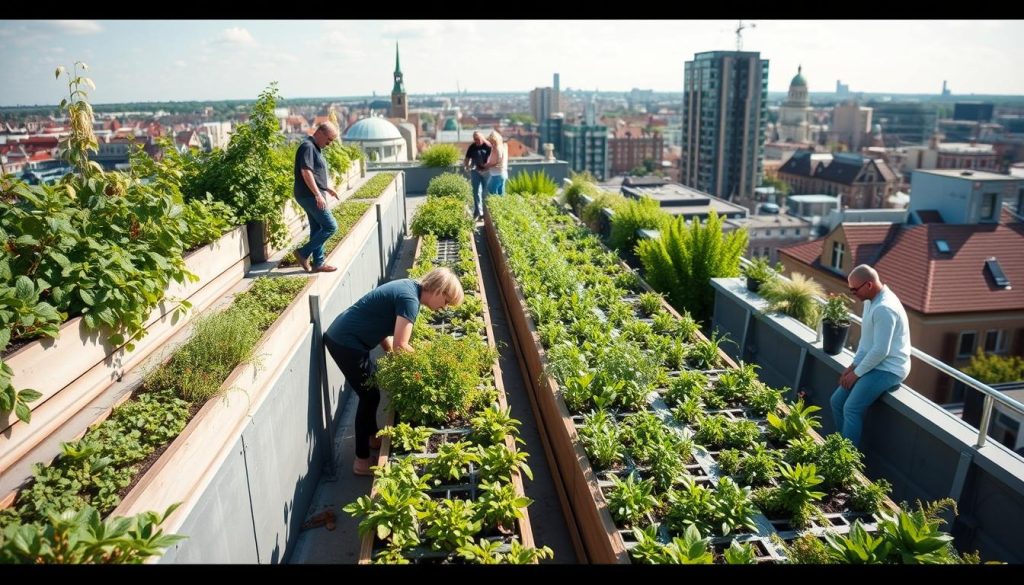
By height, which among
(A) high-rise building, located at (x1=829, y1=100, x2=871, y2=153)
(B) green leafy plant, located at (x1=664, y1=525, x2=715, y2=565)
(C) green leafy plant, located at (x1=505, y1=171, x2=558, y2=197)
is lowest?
(B) green leafy plant, located at (x1=664, y1=525, x2=715, y2=565)

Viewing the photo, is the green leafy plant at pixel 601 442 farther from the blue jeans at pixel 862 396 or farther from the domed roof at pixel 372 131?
the domed roof at pixel 372 131

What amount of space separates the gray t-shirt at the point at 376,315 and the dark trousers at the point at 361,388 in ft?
0.16

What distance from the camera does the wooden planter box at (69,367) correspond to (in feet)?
8.48

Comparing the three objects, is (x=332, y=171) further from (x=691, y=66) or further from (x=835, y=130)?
(x=835, y=130)

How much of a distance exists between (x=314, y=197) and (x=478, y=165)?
17.6 ft

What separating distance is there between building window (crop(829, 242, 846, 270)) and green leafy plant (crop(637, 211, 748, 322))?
1951cm

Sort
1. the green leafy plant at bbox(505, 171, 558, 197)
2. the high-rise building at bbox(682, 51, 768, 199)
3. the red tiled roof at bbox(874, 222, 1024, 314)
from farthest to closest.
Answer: the high-rise building at bbox(682, 51, 768, 199) → the red tiled roof at bbox(874, 222, 1024, 314) → the green leafy plant at bbox(505, 171, 558, 197)

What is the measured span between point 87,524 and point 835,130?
583ft

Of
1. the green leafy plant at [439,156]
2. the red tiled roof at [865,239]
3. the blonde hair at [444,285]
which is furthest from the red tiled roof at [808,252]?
the blonde hair at [444,285]

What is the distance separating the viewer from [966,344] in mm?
20375

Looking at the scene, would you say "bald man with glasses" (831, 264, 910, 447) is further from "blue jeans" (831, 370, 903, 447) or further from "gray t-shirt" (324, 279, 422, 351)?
"gray t-shirt" (324, 279, 422, 351)

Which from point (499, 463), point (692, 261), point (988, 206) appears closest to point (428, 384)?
point (499, 463)

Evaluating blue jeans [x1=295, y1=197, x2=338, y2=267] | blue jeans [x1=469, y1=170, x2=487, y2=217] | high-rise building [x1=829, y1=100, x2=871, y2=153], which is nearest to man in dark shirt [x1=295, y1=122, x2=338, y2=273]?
blue jeans [x1=295, y1=197, x2=338, y2=267]

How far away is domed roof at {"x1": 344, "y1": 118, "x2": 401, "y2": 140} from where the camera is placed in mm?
38562
